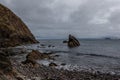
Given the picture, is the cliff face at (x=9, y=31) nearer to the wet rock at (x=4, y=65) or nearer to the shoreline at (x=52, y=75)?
the shoreline at (x=52, y=75)

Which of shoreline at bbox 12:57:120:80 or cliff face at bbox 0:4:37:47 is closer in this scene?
shoreline at bbox 12:57:120:80

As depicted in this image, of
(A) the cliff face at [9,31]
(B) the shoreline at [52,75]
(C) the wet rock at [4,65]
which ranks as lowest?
(B) the shoreline at [52,75]

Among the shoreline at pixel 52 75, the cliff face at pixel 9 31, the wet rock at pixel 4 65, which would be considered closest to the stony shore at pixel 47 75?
the shoreline at pixel 52 75

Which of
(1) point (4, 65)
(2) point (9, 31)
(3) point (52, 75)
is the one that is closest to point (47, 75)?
(3) point (52, 75)

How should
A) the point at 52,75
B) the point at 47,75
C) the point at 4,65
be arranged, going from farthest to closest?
the point at 52,75 → the point at 47,75 → the point at 4,65

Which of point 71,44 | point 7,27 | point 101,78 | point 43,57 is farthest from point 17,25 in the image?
point 101,78

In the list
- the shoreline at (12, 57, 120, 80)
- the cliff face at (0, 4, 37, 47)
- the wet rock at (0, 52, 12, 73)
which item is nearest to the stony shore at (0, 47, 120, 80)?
the shoreline at (12, 57, 120, 80)

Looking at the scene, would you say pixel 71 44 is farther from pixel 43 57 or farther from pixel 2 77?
pixel 2 77

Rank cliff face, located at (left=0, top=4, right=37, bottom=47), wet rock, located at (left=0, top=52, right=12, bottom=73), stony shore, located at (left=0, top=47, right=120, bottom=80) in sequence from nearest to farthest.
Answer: wet rock, located at (left=0, top=52, right=12, bottom=73), stony shore, located at (left=0, top=47, right=120, bottom=80), cliff face, located at (left=0, top=4, right=37, bottom=47)

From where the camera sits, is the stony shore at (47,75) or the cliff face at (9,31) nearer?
the stony shore at (47,75)

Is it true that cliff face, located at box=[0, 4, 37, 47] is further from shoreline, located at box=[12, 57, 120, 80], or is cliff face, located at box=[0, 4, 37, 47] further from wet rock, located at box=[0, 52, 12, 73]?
wet rock, located at box=[0, 52, 12, 73]

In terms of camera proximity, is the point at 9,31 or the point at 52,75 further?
the point at 9,31

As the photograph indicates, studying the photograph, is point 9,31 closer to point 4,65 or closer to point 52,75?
point 52,75

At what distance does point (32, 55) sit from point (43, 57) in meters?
4.74
